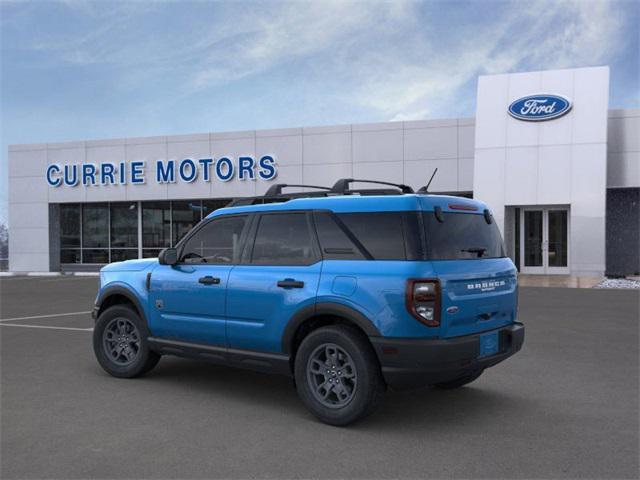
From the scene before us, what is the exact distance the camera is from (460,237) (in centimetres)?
512

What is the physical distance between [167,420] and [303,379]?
1174 millimetres

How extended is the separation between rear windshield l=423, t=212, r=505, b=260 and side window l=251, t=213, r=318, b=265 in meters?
1.02

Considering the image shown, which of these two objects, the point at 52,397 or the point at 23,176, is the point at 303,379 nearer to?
the point at 52,397

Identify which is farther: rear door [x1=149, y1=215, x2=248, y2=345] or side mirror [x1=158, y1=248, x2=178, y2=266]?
side mirror [x1=158, y1=248, x2=178, y2=266]

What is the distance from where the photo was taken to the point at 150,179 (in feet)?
91.2

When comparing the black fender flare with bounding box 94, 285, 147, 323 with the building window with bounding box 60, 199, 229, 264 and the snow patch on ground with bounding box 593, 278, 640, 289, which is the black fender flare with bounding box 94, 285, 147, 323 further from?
the building window with bounding box 60, 199, 229, 264

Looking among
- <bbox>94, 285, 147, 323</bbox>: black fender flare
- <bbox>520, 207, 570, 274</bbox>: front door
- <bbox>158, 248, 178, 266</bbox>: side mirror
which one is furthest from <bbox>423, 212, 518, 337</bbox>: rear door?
<bbox>520, 207, 570, 274</bbox>: front door

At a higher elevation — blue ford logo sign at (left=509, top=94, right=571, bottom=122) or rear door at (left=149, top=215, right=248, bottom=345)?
blue ford logo sign at (left=509, top=94, right=571, bottom=122)

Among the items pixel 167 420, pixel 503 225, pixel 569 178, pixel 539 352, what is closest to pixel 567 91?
pixel 569 178

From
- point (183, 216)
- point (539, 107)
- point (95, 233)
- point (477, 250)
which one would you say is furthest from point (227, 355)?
point (95, 233)

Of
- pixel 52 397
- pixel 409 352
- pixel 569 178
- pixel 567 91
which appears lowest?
pixel 52 397

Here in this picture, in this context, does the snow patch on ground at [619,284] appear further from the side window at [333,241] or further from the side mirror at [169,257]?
the side mirror at [169,257]

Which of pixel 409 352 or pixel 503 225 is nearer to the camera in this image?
pixel 409 352

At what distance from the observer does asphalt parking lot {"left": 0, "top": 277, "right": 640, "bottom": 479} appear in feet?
13.4
